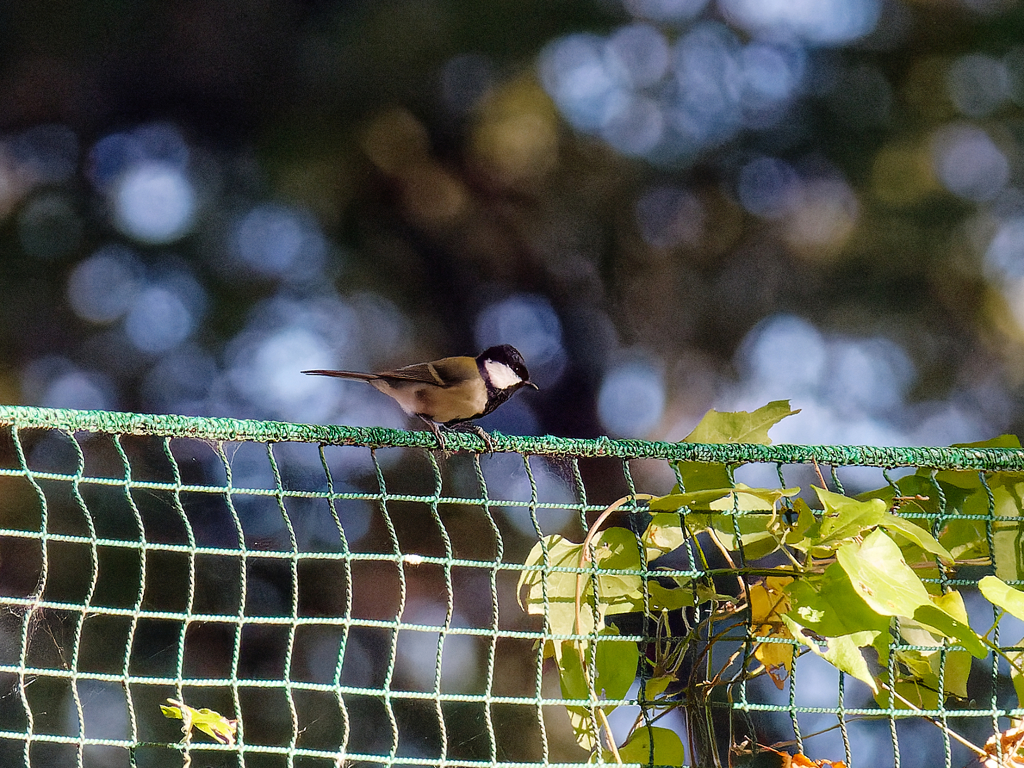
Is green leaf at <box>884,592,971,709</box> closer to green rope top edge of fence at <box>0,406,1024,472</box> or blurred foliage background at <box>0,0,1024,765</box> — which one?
green rope top edge of fence at <box>0,406,1024,472</box>

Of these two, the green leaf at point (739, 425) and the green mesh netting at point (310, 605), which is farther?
the green mesh netting at point (310, 605)

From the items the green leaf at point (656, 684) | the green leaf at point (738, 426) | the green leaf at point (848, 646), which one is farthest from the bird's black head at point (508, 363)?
the green leaf at point (848, 646)

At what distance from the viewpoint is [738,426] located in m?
0.77

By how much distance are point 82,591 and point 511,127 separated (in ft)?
4.54

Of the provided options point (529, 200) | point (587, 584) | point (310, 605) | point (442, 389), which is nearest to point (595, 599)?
point (587, 584)

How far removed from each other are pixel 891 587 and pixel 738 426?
0.86 feet

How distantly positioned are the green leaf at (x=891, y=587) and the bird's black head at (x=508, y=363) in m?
0.70

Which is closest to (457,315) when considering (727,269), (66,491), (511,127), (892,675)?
(511,127)

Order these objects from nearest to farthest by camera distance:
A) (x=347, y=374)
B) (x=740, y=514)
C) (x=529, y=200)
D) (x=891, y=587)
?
(x=891, y=587) < (x=740, y=514) < (x=347, y=374) < (x=529, y=200)

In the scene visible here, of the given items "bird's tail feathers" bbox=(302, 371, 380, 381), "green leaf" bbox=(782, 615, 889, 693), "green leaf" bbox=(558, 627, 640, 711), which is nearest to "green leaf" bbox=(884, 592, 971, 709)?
"green leaf" bbox=(782, 615, 889, 693)

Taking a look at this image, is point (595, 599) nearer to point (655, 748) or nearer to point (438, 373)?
point (655, 748)

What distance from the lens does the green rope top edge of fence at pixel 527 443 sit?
23.1 inches

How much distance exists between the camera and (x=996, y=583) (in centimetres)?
56

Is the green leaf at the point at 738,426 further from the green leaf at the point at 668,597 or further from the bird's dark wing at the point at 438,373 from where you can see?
the bird's dark wing at the point at 438,373
